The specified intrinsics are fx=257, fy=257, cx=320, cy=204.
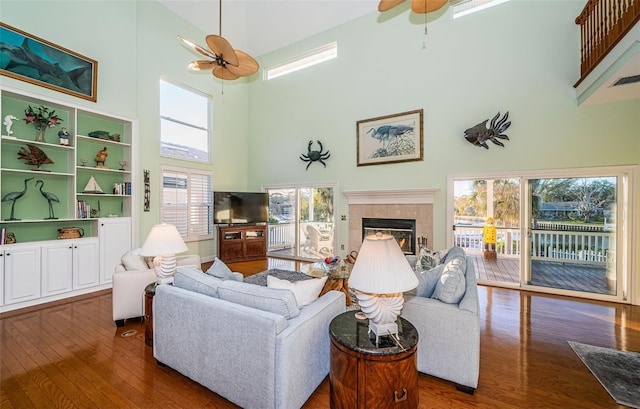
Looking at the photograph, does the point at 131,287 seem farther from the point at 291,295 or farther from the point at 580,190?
the point at 580,190

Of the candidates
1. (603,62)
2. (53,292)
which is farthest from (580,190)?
(53,292)

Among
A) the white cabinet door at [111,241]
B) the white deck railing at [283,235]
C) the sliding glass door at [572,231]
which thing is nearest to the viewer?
the sliding glass door at [572,231]

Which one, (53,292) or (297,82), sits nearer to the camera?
(53,292)

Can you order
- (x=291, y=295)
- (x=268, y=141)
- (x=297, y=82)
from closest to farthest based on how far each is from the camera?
(x=291, y=295), (x=297, y=82), (x=268, y=141)

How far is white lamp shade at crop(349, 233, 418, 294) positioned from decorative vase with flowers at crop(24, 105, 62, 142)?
5179mm

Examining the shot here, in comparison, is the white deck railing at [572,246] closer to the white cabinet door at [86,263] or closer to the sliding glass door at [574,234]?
the sliding glass door at [574,234]

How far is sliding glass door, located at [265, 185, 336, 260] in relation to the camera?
633cm

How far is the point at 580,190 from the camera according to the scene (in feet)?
13.5

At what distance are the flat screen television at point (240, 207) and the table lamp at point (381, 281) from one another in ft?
17.5

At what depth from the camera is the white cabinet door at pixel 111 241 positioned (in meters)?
4.37

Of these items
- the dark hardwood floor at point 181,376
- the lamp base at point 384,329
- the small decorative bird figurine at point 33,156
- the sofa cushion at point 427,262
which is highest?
the small decorative bird figurine at point 33,156

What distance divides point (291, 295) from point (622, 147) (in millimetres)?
5193

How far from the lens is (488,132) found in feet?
14.7

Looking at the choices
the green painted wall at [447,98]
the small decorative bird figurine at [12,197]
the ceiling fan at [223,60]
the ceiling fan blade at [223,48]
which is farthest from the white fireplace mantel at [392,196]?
the small decorative bird figurine at [12,197]
